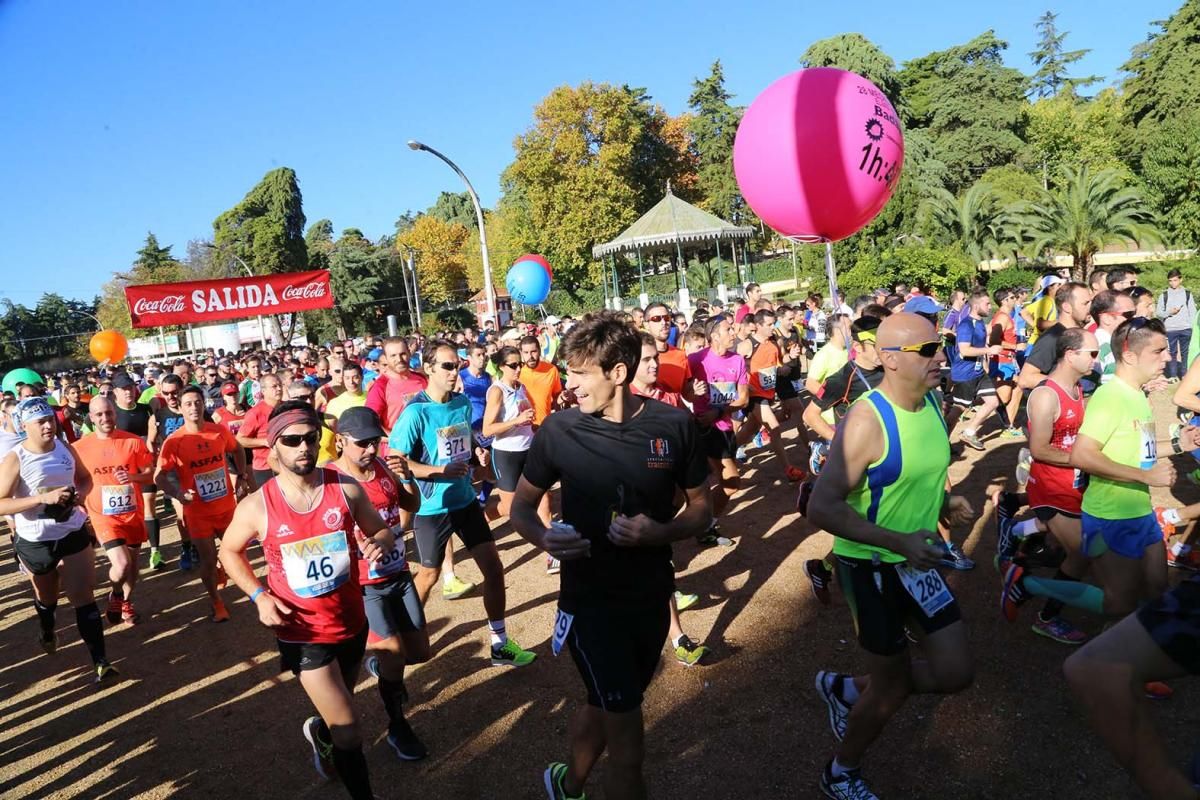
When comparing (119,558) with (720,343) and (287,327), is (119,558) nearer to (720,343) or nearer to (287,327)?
(720,343)

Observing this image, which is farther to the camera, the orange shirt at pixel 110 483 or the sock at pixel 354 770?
the orange shirt at pixel 110 483

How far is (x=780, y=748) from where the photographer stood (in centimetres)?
377

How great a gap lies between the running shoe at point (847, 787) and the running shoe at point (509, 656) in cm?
221

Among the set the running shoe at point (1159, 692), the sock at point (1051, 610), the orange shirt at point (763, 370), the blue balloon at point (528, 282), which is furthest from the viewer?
the blue balloon at point (528, 282)

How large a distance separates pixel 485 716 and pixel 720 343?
410 cm

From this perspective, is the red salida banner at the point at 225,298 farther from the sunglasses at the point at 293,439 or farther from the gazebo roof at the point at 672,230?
the sunglasses at the point at 293,439

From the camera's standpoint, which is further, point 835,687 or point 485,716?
point 485,716

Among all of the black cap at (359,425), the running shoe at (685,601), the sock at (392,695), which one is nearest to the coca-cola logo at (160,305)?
the black cap at (359,425)

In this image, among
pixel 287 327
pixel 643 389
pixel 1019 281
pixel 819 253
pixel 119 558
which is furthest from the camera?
pixel 287 327

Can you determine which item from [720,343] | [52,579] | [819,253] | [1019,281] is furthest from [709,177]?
[52,579]

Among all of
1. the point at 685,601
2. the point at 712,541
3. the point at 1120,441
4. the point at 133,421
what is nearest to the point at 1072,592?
the point at 1120,441

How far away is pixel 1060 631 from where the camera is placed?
444cm

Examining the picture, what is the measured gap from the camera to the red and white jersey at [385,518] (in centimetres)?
392

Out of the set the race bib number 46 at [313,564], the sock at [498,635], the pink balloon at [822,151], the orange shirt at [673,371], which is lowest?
the sock at [498,635]
